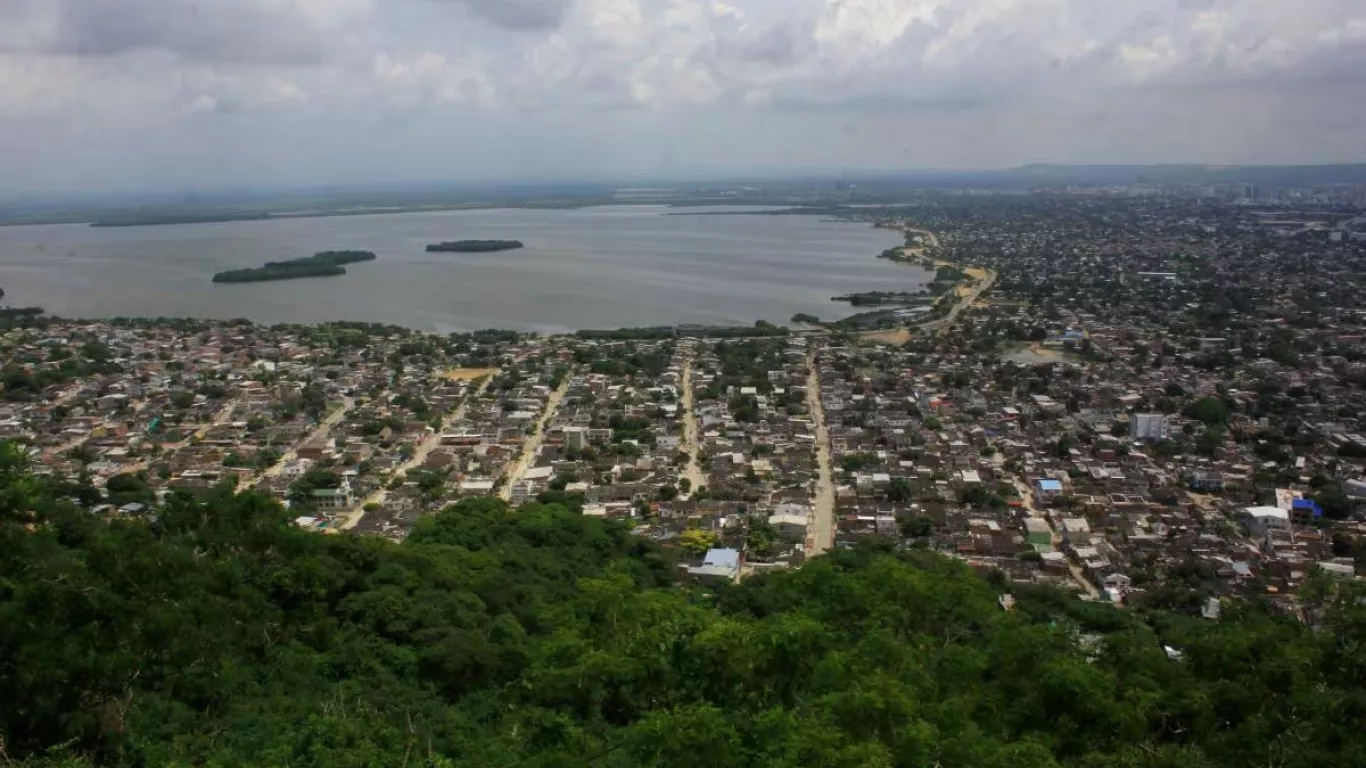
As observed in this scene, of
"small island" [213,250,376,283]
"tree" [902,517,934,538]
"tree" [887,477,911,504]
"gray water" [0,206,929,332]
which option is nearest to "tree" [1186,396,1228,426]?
"tree" [887,477,911,504]

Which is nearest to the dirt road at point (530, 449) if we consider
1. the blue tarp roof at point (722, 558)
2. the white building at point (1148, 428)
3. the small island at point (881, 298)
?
the blue tarp roof at point (722, 558)

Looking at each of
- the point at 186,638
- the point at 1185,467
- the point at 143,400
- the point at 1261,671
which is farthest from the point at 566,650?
Answer: the point at 143,400

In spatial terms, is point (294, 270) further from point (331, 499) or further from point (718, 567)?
→ point (718, 567)

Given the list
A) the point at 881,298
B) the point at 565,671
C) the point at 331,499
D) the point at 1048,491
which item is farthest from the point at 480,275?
the point at 565,671

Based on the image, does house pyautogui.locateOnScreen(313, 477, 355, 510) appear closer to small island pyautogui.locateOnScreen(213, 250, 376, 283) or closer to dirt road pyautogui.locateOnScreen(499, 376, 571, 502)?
dirt road pyautogui.locateOnScreen(499, 376, 571, 502)

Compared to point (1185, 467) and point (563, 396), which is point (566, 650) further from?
point (563, 396)
